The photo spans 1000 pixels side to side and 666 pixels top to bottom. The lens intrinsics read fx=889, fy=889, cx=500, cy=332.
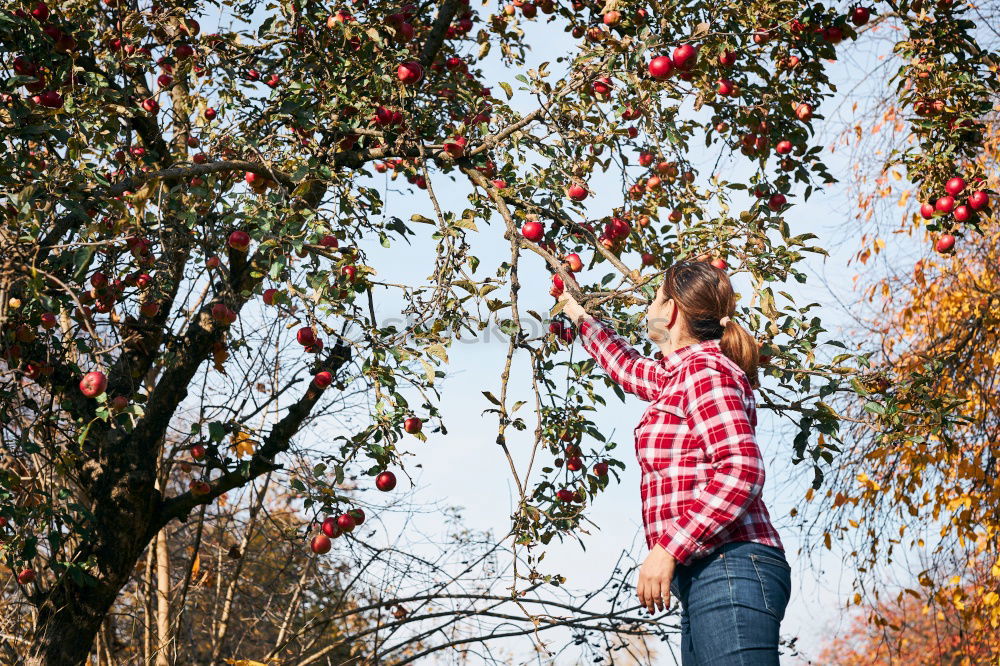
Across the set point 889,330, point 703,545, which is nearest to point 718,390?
point 703,545

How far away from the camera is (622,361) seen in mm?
2619

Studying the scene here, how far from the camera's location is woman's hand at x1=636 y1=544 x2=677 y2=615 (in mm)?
1839

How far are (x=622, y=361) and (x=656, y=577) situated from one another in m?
0.89

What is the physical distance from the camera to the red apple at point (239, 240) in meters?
3.02

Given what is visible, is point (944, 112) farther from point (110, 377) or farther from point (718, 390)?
point (110, 377)

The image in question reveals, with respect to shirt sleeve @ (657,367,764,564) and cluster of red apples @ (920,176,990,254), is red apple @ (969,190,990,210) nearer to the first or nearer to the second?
cluster of red apples @ (920,176,990,254)

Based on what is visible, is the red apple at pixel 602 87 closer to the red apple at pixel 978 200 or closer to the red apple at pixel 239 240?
the red apple at pixel 239 240

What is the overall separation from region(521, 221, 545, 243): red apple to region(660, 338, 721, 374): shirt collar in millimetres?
939

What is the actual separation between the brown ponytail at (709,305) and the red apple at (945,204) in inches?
73.1

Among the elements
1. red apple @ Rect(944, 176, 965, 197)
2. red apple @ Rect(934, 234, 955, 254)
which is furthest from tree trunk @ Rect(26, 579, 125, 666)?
red apple @ Rect(944, 176, 965, 197)

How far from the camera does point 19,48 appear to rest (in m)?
3.06

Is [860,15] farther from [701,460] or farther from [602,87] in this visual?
[701,460]

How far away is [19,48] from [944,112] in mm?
3527

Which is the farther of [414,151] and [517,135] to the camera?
[414,151]
